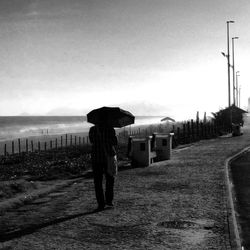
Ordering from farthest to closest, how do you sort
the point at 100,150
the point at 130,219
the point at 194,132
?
1. the point at 194,132
2. the point at 100,150
3. the point at 130,219

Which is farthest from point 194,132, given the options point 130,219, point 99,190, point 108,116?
point 130,219

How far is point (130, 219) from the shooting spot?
25.3ft

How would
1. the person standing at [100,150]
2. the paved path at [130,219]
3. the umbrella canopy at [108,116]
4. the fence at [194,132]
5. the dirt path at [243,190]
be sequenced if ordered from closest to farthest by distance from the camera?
the paved path at [130,219] → the dirt path at [243,190] → the person standing at [100,150] → the umbrella canopy at [108,116] → the fence at [194,132]

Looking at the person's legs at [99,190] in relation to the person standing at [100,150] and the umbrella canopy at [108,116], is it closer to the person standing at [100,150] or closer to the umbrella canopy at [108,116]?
the person standing at [100,150]

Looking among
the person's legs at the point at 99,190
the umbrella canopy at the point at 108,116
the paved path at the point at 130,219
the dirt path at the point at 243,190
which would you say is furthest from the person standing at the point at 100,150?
the dirt path at the point at 243,190

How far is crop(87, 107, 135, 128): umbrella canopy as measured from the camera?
8.76 m

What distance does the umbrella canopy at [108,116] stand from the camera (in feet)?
28.7

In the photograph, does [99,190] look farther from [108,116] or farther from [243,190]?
[243,190]

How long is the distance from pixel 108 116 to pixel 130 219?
2272 mm

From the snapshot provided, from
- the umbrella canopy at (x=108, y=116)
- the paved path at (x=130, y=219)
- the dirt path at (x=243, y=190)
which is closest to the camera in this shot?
the paved path at (x=130, y=219)

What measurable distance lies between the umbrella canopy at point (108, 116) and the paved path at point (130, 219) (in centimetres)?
168

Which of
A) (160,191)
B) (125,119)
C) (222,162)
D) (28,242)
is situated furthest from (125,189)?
(222,162)

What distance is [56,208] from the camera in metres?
8.75

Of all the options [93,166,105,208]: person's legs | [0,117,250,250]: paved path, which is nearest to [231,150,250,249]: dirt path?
[0,117,250,250]: paved path
